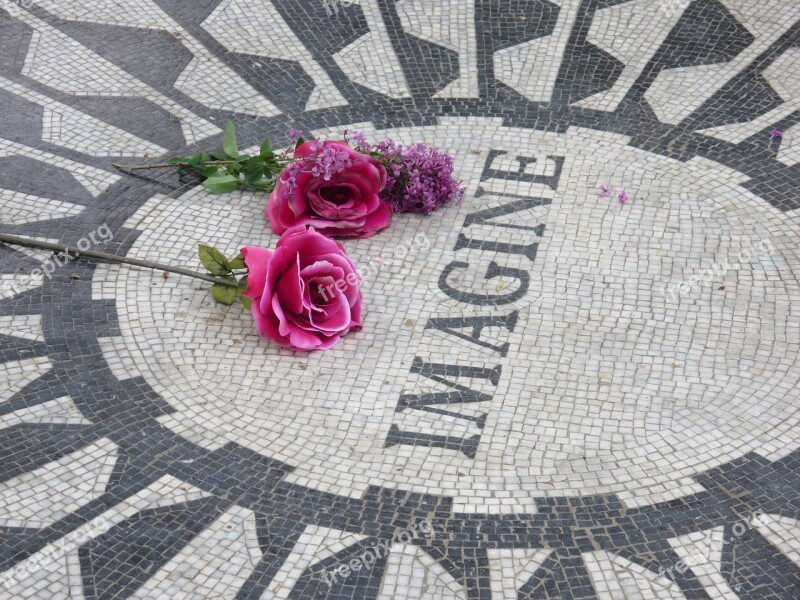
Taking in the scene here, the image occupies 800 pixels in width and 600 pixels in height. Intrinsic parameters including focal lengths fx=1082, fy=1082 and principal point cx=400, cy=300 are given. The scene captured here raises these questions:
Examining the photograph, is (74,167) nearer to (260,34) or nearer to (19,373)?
(19,373)

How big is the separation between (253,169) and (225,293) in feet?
4.97

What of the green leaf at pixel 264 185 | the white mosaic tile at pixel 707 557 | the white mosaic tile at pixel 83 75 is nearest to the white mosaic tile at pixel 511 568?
the white mosaic tile at pixel 707 557

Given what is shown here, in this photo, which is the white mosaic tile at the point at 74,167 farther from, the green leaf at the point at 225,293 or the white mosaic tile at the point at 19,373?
the white mosaic tile at the point at 19,373

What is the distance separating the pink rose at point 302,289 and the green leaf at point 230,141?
6.21 feet

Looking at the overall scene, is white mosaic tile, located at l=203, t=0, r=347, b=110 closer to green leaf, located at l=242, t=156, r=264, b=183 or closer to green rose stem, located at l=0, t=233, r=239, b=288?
green leaf, located at l=242, t=156, r=264, b=183

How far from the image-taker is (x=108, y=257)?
810cm

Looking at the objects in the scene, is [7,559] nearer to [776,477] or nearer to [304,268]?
[304,268]

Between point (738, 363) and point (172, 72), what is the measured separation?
6.13 meters

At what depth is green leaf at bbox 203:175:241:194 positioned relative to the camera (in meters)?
8.77

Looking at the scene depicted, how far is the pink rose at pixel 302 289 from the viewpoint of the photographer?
23.4 ft

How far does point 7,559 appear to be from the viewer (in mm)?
5969

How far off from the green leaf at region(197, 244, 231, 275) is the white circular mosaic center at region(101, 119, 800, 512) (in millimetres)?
301

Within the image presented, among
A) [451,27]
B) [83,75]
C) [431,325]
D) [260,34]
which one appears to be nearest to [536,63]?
Result: [451,27]

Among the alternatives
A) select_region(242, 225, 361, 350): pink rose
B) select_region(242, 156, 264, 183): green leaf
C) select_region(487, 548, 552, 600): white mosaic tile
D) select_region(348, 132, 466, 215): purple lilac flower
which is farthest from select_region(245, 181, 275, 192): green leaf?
select_region(487, 548, 552, 600): white mosaic tile
